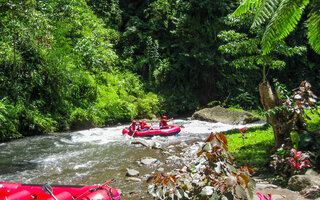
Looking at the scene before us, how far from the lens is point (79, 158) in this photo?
748 cm

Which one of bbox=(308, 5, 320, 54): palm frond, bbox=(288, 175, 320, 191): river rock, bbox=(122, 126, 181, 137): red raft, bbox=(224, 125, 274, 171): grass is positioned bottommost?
bbox=(122, 126, 181, 137): red raft

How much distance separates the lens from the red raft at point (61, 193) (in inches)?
123

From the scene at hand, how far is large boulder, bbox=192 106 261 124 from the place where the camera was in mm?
13188

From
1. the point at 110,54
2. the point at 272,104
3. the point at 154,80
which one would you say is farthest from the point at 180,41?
the point at 272,104

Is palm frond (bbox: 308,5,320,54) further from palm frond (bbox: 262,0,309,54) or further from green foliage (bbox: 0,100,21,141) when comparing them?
green foliage (bbox: 0,100,21,141)

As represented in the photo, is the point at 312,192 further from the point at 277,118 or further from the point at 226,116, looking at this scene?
the point at 226,116

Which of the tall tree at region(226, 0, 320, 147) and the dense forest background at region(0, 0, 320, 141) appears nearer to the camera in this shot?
the tall tree at region(226, 0, 320, 147)

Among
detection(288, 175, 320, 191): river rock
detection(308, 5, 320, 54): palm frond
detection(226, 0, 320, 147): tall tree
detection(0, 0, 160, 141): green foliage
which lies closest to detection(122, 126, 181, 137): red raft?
detection(0, 0, 160, 141): green foliage

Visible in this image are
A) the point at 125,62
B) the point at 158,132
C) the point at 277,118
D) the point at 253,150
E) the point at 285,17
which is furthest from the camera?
the point at 125,62

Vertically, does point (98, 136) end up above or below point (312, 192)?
below

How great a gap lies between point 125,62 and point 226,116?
31.7ft

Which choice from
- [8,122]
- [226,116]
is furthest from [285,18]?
[226,116]

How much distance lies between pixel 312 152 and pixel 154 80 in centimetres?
1598

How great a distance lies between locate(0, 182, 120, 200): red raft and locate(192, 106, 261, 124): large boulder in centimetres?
1098
